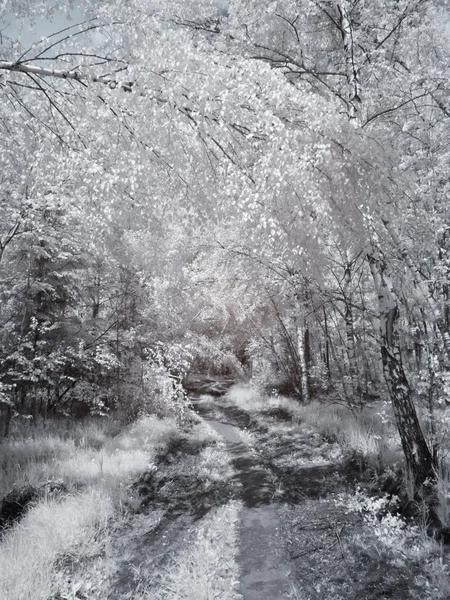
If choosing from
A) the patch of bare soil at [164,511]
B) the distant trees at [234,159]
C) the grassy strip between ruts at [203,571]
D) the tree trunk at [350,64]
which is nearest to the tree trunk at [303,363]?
the distant trees at [234,159]

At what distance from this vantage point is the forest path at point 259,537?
3803mm

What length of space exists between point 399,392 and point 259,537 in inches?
109

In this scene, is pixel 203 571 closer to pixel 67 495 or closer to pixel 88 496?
pixel 88 496

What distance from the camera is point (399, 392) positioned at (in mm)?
5215

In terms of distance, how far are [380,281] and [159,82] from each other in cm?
403

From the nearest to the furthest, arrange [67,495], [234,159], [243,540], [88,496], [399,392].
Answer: [234,159] → [243,540] → [399,392] → [88,496] → [67,495]

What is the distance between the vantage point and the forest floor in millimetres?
3723

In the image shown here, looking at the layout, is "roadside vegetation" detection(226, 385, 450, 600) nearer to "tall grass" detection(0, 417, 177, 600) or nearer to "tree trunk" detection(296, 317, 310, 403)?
"tall grass" detection(0, 417, 177, 600)

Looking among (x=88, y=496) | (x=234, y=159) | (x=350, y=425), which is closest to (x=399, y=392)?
(x=350, y=425)

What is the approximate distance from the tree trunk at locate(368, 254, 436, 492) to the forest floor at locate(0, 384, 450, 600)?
567mm

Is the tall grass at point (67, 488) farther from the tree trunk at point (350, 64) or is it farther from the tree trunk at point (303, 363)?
the tree trunk at point (350, 64)

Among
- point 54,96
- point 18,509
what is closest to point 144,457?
point 18,509

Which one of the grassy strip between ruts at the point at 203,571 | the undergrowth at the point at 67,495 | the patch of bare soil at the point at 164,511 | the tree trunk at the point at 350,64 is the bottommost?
the patch of bare soil at the point at 164,511

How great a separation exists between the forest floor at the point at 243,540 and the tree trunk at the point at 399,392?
57 centimetres
